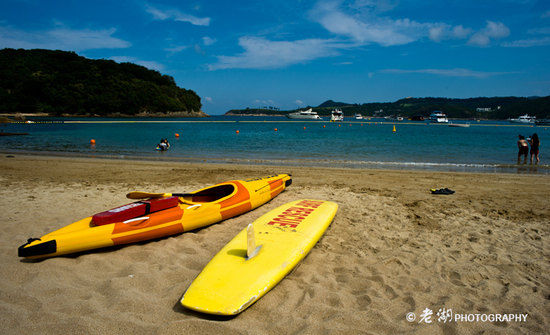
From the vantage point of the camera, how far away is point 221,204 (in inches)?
215

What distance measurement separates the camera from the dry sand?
8.96 ft

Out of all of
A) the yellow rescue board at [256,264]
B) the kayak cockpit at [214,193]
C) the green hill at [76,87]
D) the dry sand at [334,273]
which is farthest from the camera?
the green hill at [76,87]

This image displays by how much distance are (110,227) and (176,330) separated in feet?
7.66

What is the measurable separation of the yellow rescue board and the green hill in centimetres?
10005

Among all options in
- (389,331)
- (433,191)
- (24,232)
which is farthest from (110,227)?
(433,191)

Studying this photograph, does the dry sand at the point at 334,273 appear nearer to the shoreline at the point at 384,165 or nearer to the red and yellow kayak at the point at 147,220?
the red and yellow kayak at the point at 147,220

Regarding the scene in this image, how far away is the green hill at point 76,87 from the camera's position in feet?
267

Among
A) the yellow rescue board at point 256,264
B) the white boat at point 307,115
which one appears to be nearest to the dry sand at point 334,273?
the yellow rescue board at point 256,264

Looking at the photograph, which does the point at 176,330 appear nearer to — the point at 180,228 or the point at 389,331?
the point at 389,331

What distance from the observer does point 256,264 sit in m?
3.48

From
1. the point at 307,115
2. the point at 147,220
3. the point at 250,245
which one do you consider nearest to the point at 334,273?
the point at 250,245

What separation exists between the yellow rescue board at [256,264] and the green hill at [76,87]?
328ft

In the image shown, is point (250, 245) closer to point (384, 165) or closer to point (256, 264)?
point (256, 264)

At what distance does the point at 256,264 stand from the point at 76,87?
343 feet
